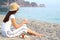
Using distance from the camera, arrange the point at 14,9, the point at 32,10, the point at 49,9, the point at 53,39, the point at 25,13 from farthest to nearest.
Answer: the point at 49,9 < the point at 32,10 < the point at 25,13 < the point at 53,39 < the point at 14,9

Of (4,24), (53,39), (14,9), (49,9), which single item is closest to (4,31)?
(4,24)

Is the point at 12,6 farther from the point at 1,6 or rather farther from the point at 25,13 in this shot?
the point at 1,6

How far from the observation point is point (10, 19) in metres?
4.41

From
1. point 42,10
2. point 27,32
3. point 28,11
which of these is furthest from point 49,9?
point 27,32

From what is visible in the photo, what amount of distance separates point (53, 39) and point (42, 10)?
9.08 m

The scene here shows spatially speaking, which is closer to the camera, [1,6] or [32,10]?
[32,10]

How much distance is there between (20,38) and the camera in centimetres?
454

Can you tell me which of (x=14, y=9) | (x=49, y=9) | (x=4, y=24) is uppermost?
(x=14, y=9)

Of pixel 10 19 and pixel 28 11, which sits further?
pixel 28 11

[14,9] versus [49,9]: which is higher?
[14,9]

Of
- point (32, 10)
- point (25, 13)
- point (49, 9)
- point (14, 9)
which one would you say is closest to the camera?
point (14, 9)

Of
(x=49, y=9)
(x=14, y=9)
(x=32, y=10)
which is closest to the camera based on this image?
(x=14, y=9)

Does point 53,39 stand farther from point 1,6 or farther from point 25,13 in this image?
point 1,6

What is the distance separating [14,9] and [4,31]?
1.68 feet
